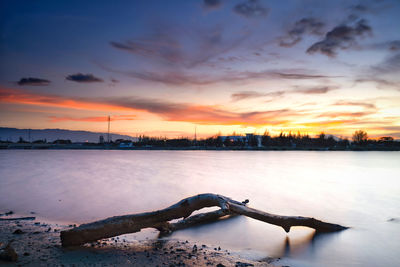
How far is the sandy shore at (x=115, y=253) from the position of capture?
407cm

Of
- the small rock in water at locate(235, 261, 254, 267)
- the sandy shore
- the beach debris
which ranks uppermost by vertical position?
the beach debris

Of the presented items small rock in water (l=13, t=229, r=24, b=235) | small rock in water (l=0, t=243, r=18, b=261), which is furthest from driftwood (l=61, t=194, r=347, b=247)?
small rock in water (l=13, t=229, r=24, b=235)

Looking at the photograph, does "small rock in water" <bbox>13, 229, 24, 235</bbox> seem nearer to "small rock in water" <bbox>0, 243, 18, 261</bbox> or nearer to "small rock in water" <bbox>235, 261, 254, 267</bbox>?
"small rock in water" <bbox>0, 243, 18, 261</bbox>

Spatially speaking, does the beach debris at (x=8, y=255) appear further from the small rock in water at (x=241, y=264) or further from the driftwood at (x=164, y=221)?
the small rock in water at (x=241, y=264)

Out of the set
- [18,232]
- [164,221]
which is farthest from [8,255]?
[164,221]

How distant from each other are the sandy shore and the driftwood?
239 mm

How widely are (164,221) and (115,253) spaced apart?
3.64 ft

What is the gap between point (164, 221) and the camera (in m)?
5.31

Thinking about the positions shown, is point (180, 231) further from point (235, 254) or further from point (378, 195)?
point (378, 195)

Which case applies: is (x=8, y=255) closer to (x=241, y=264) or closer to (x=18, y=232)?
(x=18, y=232)

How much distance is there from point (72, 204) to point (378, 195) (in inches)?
604

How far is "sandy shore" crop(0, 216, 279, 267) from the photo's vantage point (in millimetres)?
4066

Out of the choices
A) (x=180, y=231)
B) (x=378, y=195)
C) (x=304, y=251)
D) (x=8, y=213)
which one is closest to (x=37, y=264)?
(x=180, y=231)

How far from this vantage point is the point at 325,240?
6.15 meters
